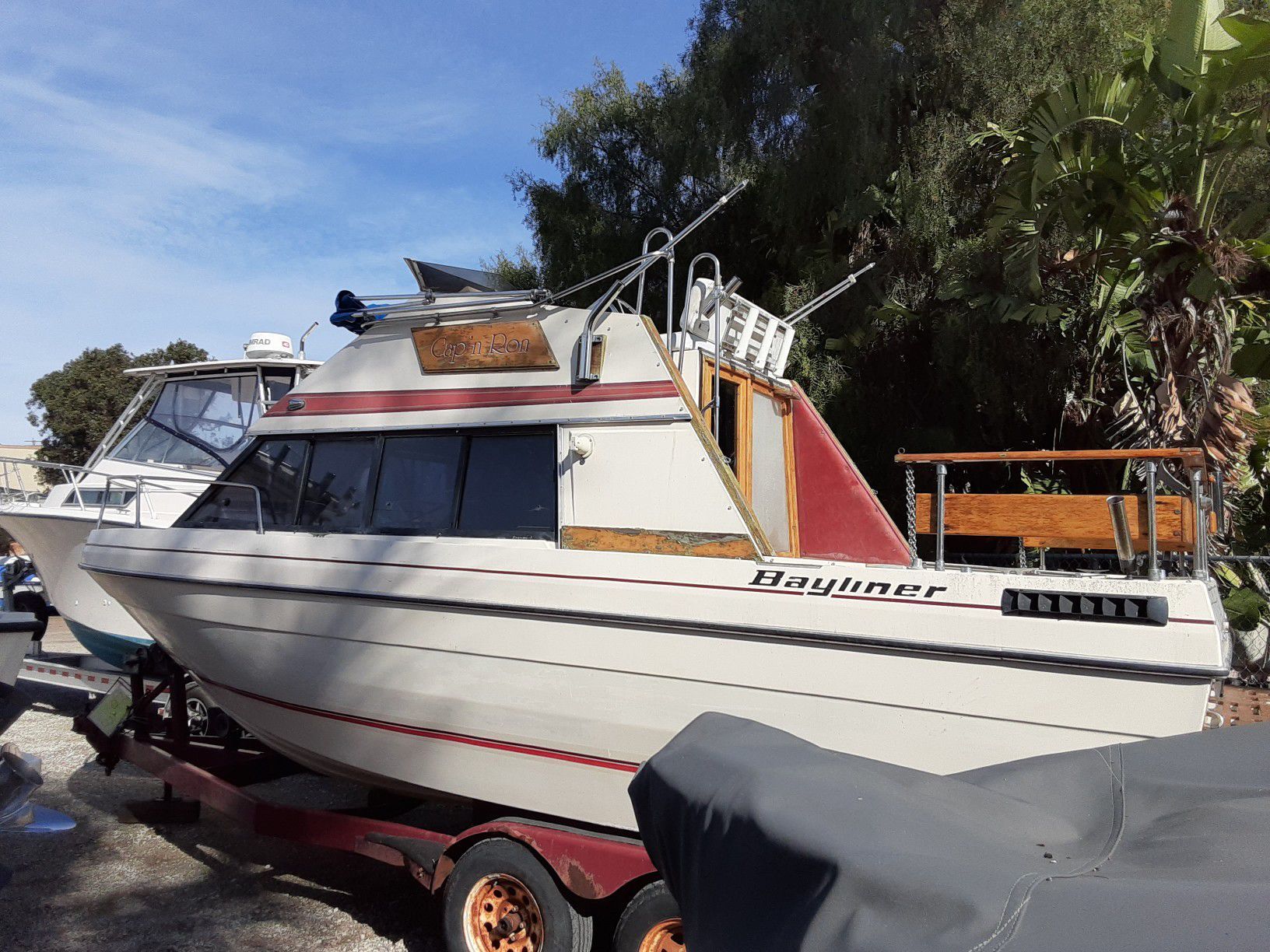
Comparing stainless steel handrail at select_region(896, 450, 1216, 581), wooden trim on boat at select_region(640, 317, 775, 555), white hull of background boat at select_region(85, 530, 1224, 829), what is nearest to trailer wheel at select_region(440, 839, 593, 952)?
white hull of background boat at select_region(85, 530, 1224, 829)

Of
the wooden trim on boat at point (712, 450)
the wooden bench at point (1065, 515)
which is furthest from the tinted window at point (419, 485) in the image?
the wooden bench at point (1065, 515)

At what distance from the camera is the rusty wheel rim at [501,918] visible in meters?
4.32

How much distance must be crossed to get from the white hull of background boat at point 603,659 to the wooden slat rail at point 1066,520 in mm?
470

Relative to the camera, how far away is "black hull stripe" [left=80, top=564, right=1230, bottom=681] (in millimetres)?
3303

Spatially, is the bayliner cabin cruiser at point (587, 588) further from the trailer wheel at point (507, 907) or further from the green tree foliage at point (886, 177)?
the green tree foliage at point (886, 177)

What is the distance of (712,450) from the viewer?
4297 mm

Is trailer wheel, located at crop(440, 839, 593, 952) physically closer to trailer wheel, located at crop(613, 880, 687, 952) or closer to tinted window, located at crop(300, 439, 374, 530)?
trailer wheel, located at crop(613, 880, 687, 952)

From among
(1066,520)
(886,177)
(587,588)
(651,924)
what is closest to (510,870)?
(651,924)

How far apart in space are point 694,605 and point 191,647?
3.14 metres

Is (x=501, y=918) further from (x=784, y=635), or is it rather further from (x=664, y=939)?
(x=784, y=635)

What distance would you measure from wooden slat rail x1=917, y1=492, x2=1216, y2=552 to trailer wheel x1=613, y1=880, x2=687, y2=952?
6.39ft

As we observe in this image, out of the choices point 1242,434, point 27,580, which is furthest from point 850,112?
point 27,580

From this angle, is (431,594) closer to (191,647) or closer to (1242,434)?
(191,647)

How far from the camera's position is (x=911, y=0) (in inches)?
500
